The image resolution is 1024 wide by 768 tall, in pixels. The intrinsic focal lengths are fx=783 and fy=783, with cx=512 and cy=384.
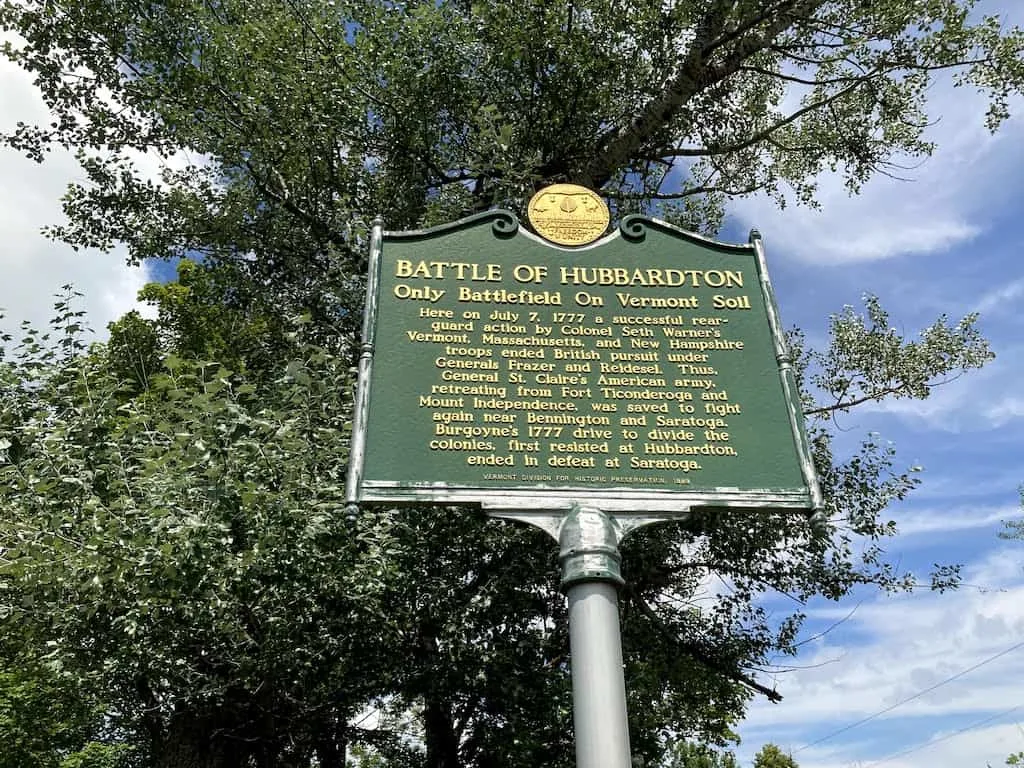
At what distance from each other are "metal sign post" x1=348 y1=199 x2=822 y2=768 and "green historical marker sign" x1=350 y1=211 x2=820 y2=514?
1cm

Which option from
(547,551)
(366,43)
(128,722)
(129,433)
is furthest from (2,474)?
(366,43)

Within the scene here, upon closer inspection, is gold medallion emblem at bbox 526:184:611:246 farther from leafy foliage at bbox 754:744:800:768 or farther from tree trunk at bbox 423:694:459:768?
leafy foliage at bbox 754:744:800:768

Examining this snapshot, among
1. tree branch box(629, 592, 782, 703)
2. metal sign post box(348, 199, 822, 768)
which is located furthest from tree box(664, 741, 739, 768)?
metal sign post box(348, 199, 822, 768)

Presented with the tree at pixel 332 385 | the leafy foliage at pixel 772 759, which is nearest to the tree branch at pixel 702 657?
the tree at pixel 332 385

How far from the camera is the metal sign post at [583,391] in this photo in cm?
533

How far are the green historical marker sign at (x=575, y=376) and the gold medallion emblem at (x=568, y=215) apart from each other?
0.37ft

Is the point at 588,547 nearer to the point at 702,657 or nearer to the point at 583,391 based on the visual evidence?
the point at 583,391

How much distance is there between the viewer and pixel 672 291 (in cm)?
626

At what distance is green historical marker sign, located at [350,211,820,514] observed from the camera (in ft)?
17.8

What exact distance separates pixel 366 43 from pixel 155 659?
31.5 ft

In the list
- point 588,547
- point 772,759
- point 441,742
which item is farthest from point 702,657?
point 772,759

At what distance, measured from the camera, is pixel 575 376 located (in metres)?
5.81

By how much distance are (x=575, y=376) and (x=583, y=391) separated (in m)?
0.14

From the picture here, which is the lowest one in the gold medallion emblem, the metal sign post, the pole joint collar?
the pole joint collar
